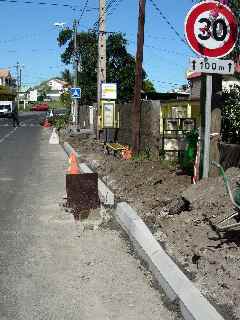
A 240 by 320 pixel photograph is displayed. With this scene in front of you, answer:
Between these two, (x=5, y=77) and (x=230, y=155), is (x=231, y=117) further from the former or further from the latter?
(x=5, y=77)

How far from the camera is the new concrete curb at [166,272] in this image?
444 centimetres

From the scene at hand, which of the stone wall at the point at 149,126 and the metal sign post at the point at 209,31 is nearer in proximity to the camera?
the metal sign post at the point at 209,31

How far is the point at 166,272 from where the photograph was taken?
5496 mm

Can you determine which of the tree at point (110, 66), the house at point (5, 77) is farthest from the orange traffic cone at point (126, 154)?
the house at point (5, 77)

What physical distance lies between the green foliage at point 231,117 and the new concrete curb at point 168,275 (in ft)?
10.5

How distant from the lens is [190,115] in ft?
50.2

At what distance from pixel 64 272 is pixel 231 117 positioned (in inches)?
219

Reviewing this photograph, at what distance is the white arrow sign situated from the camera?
784 centimetres

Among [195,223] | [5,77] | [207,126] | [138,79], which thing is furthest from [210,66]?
[5,77]

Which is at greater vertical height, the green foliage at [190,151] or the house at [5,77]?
the house at [5,77]

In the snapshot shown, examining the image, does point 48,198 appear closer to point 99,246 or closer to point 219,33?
point 99,246

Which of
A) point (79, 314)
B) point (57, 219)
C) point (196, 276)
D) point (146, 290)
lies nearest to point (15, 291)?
point (79, 314)

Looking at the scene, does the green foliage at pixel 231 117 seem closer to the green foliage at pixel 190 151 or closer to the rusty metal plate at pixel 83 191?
the green foliage at pixel 190 151

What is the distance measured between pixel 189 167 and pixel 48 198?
271cm
